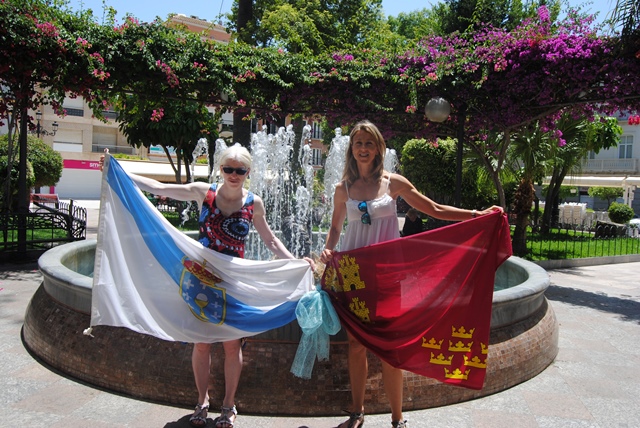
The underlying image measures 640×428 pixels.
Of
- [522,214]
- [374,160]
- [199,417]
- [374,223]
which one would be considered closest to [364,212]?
[374,223]

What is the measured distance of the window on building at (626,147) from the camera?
40.7 m

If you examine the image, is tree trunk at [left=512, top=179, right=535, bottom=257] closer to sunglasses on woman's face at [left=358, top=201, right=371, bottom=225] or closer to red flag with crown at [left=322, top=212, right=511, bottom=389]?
red flag with crown at [left=322, top=212, right=511, bottom=389]

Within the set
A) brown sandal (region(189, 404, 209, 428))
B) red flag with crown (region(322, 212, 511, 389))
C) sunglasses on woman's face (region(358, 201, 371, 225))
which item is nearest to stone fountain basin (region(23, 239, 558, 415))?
brown sandal (region(189, 404, 209, 428))

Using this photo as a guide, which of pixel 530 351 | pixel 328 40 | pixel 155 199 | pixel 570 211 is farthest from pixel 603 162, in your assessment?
pixel 530 351

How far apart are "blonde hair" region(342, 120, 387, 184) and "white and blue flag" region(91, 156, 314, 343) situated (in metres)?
0.65

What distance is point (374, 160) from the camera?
341 centimetres

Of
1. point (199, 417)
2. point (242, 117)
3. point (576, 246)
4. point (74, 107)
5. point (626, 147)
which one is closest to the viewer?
point (199, 417)

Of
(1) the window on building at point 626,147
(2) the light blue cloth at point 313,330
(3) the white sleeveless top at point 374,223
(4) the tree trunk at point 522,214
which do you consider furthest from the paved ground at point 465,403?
→ (1) the window on building at point 626,147

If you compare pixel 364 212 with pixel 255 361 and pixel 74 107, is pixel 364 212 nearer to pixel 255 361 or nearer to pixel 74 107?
pixel 255 361

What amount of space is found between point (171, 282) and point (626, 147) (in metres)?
44.9

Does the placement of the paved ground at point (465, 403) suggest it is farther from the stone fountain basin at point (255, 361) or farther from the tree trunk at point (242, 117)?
the tree trunk at point (242, 117)

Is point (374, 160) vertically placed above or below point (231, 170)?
above

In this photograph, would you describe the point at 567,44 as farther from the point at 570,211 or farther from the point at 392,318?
the point at 570,211

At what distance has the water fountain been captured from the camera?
11.9ft
